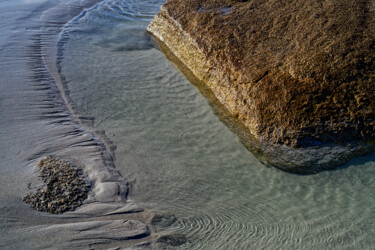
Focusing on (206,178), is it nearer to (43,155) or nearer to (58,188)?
(58,188)

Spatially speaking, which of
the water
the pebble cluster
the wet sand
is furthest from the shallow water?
the pebble cluster

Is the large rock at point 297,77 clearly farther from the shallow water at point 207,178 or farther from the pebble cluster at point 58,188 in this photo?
the pebble cluster at point 58,188

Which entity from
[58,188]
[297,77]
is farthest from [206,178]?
[297,77]

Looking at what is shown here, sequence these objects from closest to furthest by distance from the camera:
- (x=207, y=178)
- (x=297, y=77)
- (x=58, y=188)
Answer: (x=58, y=188) < (x=207, y=178) < (x=297, y=77)

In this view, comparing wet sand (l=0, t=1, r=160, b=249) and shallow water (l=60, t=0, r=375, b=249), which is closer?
wet sand (l=0, t=1, r=160, b=249)

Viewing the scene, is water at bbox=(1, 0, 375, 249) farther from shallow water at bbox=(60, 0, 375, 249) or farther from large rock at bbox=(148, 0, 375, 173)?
large rock at bbox=(148, 0, 375, 173)

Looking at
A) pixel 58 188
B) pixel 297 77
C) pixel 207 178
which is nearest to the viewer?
pixel 58 188

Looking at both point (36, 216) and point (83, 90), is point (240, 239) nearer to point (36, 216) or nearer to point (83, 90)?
point (36, 216)
